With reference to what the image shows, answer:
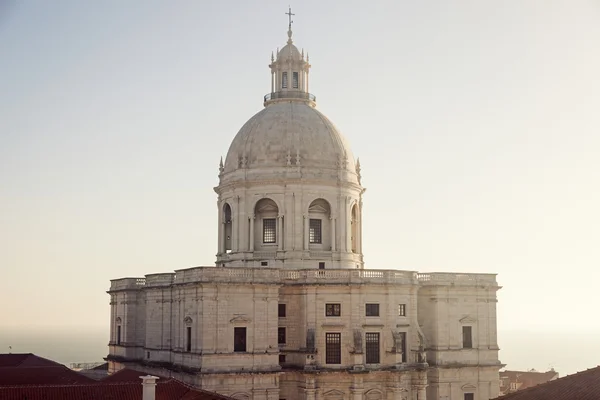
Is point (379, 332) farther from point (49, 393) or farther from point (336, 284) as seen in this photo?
point (49, 393)

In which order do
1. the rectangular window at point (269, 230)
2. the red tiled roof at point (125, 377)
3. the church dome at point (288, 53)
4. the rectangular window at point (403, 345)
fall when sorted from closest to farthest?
the red tiled roof at point (125, 377) < the rectangular window at point (403, 345) < the rectangular window at point (269, 230) < the church dome at point (288, 53)

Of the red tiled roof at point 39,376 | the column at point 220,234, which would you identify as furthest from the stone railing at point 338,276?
the red tiled roof at point 39,376

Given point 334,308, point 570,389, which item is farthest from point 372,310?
point 570,389

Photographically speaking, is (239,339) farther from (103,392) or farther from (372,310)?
(103,392)

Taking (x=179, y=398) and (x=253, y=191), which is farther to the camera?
(x=253, y=191)

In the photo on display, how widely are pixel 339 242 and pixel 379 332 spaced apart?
8.98 m

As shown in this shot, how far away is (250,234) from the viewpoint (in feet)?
244

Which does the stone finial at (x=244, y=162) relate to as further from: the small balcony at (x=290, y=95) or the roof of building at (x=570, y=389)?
the roof of building at (x=570, y=389)

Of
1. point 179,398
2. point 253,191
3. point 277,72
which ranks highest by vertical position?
point 277,72

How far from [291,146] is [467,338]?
19.9m

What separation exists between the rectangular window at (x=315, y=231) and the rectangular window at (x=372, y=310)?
8246mm

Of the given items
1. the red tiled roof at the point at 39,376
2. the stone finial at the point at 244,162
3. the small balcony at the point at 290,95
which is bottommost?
the red tiled roof at the point at 39,376

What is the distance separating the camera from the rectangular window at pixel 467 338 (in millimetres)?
73688

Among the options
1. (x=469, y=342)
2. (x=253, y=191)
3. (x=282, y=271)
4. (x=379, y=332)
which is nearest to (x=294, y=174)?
(x=253, y=191)
